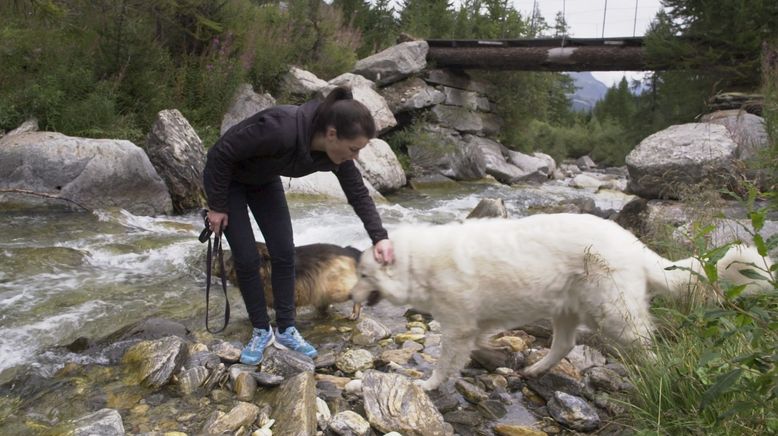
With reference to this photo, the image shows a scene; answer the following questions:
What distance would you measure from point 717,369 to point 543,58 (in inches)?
611

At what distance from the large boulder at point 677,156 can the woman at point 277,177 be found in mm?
6245

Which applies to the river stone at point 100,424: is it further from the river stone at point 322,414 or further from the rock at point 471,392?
the rock at point 471,392

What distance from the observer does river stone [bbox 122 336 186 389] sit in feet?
11.4

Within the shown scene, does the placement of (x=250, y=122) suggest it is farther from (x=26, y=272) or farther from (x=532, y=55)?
(x=532, y=55)

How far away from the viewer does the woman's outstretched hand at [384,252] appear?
3.47m

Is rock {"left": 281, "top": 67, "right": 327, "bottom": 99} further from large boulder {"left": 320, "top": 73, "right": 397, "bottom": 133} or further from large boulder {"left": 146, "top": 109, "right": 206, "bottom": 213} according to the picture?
large boulder {"left": 146, "top": 109, "right": 206, "bottom": 213}

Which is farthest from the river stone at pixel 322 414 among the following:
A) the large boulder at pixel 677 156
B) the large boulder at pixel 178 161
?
the large boulder at pixel 178 161

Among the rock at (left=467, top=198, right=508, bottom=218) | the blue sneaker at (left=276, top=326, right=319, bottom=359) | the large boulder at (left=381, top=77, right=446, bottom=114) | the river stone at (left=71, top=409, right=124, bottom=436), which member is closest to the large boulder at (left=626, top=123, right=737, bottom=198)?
the rock at (left=467, top=198, right=508, bottom=218)

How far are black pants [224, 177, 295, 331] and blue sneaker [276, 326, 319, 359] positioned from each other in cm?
15

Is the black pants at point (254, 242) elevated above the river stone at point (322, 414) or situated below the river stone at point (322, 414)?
above

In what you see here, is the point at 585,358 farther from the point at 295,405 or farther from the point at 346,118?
the point at 346,118

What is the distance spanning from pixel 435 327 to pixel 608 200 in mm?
11299

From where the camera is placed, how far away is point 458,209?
38.2 feet

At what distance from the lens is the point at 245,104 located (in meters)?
13.2
